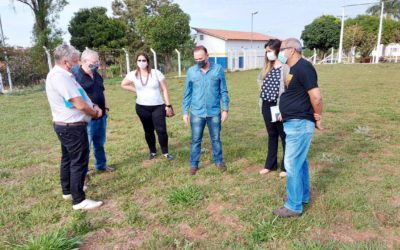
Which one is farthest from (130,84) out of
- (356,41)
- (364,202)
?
(356,41)

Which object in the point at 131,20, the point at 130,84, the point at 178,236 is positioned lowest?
the point at 178,236

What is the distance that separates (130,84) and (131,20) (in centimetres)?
3824

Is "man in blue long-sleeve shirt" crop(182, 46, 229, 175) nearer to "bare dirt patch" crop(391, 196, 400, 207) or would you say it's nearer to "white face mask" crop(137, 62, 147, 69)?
"white face mask" crop(137, 62, 147, 69)

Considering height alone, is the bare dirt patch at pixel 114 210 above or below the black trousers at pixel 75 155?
below

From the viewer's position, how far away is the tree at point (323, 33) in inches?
1665

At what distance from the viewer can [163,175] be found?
4.62 metres

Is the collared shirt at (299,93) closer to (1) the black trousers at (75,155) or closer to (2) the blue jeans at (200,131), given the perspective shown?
(2) the blue jeans at (200,131)

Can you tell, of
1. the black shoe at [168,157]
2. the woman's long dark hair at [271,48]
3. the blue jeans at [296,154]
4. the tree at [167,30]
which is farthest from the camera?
the tree at [167,30]

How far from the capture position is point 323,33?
42781 millimetres

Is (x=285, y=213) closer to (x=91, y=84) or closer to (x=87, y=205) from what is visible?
(x=87, y=205)

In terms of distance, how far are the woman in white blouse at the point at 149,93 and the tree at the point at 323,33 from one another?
140ft

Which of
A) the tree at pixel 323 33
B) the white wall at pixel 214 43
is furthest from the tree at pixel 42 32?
the tree at pixel 323 33

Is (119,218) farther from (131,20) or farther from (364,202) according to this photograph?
(131,20)

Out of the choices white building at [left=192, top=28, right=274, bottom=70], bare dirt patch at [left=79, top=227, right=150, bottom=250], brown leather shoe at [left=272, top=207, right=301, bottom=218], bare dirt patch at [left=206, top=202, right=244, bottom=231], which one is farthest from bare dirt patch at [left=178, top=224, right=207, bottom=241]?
white building at [left=192, top=28, right=274, bottom=70]
